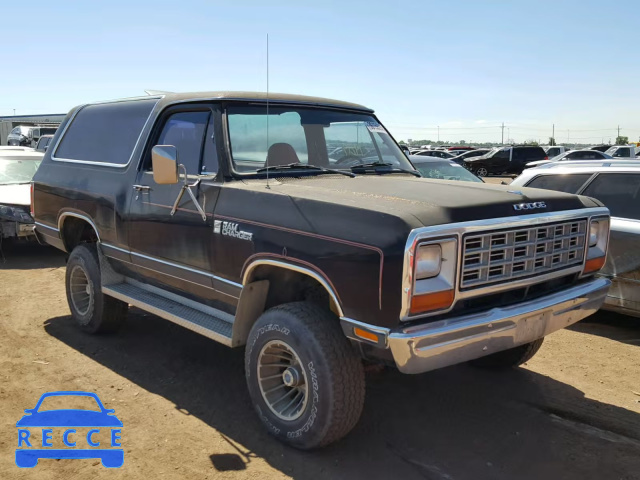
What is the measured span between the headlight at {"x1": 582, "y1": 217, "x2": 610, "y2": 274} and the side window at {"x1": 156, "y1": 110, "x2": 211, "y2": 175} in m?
2.81

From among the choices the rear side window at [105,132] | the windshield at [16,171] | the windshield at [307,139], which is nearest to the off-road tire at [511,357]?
the windshield at [307,139]

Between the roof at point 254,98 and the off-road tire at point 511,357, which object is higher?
the roof at point 254,98

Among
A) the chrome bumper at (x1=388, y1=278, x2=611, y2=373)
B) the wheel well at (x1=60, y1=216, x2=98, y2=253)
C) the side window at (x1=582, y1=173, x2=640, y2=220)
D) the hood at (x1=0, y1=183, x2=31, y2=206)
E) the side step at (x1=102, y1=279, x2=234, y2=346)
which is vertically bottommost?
the side step at (x1=102, y1=279, x2=234, y2=346)

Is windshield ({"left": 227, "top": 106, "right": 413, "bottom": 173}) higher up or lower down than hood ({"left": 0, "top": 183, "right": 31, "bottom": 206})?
higher up

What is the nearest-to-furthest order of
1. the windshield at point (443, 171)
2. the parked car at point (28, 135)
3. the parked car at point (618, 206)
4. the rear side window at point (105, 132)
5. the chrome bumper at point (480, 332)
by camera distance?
the chrome bumper at point (480, 332), the rear side window at point (105, 132), the parked car at point (618, 206), the windshield at point (443, 171), the parked car at point (28, 135)

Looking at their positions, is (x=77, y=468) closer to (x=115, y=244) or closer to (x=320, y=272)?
(x=320, y=272)

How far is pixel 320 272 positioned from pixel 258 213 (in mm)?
655

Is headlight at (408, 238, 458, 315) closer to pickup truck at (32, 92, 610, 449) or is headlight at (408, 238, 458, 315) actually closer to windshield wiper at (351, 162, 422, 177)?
pickup truck at (32, 92, 610, 449)

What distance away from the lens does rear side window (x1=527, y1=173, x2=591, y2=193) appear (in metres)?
6.07

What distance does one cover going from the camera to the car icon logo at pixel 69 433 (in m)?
3.46

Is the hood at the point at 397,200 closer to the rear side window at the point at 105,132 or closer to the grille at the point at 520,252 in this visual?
the grille at the point at 520,252

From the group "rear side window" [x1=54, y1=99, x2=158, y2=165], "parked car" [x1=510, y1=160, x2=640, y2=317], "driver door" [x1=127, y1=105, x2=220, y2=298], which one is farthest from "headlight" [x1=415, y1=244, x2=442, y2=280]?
"parked car" [x1=510, y1=160, x2=640, y2=317]

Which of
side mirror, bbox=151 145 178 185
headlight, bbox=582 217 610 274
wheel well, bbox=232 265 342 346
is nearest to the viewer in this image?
wheel well, bbox=232 265 342 346

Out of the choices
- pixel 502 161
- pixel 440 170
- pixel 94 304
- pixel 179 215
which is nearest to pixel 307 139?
pixel 179 215
